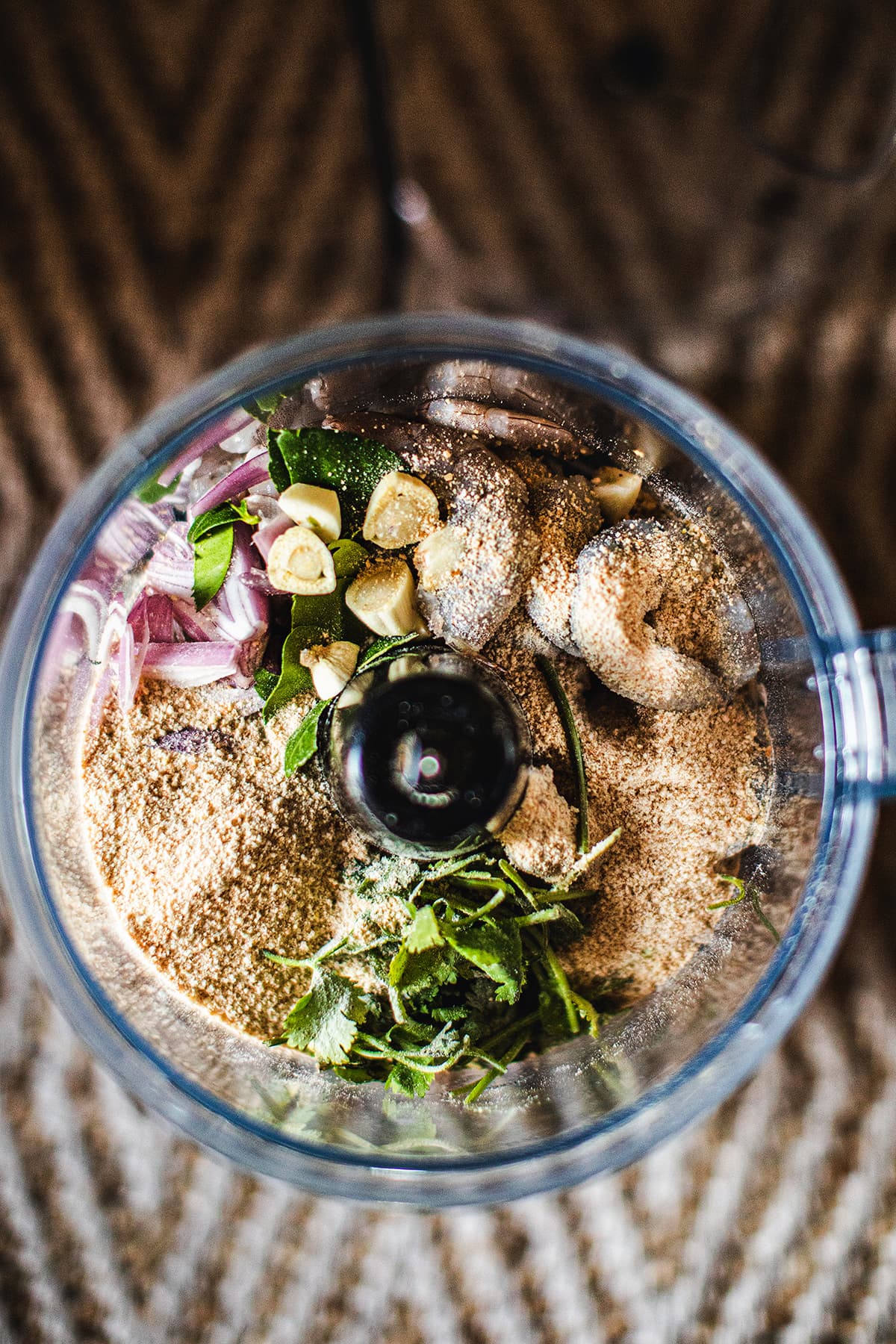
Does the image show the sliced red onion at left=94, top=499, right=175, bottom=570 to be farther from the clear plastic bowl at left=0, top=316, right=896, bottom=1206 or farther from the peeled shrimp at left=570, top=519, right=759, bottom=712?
the peeled shrimp at left=570, top=519, right=759, bottom=712

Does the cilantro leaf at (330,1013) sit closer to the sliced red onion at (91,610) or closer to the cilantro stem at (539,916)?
the cilantro stem at (539,916)

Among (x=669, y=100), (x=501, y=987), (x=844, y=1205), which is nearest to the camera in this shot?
(x=501, y=987)

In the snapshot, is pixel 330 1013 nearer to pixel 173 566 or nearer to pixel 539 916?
pixel 539 916

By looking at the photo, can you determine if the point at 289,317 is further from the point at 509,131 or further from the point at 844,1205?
the point at 844,1205

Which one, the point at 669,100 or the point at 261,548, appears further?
the point at 669,100

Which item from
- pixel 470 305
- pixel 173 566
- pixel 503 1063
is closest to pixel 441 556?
pixel 173 566

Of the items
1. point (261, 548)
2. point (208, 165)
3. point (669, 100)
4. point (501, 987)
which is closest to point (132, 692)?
point (261, 548)
